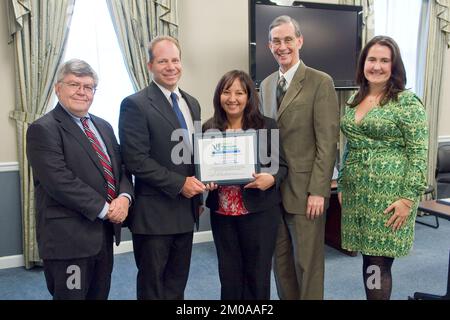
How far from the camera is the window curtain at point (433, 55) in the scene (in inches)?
181

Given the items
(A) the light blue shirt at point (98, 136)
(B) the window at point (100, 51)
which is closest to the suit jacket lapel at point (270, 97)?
(A) the light blue shirt at point (98, 136)

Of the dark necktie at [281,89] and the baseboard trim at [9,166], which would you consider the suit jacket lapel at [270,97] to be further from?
the baseboard trim at [9,166]

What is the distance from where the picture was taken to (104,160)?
182 centimetres

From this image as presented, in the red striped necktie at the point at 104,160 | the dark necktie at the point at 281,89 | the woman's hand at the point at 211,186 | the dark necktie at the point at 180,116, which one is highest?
the dark necktie at the point at 281,89

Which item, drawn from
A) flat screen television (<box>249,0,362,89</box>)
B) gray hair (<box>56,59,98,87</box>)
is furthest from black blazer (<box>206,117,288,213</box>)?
flat screen television (<box>249,0,362,89</box>)

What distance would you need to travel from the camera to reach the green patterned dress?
73.3 inches

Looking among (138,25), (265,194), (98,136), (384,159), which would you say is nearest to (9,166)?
(138,25)

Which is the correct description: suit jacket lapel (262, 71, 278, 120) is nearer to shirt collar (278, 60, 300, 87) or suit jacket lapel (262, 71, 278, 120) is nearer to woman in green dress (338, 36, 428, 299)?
shirt collar (278, 60, 300, 87)

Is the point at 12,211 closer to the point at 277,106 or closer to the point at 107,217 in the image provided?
the point at 107,217

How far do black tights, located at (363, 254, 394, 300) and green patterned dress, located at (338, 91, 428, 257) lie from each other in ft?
0.18

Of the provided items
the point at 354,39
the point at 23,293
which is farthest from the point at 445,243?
the point at 23,293

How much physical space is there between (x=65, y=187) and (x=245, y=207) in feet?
2.52

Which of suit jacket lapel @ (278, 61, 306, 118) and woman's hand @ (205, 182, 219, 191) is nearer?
woman's hand @ (205, 182, 219, 191)

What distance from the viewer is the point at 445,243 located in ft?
12.6
